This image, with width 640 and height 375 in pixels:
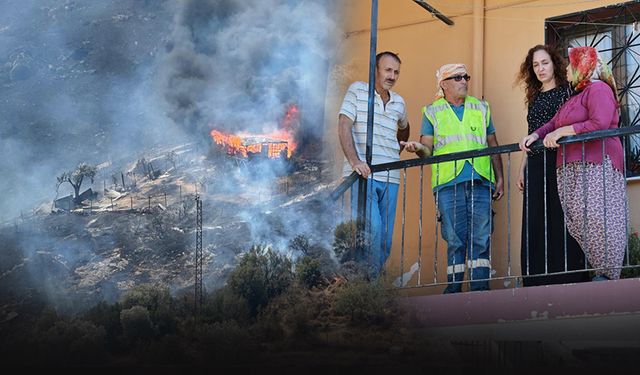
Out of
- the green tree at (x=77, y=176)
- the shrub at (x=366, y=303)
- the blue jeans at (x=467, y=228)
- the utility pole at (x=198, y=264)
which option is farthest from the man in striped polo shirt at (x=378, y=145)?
the green tree at (x=77, y=176)

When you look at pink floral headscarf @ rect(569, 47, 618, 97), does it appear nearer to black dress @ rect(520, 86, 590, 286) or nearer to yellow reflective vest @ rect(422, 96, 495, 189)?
black dress @ rect(520, 86, 590, 286)

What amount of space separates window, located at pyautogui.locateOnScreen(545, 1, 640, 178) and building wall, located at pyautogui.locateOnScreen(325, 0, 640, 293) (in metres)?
0.09

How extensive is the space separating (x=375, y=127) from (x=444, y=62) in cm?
145

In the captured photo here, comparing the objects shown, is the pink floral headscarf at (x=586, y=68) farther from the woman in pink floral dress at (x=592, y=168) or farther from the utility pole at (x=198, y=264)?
the utility pole at (x=198, y=264)

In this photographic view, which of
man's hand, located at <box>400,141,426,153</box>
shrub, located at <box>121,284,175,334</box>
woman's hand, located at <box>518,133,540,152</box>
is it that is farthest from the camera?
man's hand, located at <box>400,141,426,153</box>

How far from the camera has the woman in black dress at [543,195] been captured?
299 inches

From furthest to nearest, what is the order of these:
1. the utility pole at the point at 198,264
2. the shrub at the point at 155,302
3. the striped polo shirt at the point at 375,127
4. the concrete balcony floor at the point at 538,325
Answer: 1. the striped polo shirt at the point at 375,127
2. the utility pole at the point at 198,264
3. the shrub at the point at 155,302
4. the concrete balcony floor at the point at 538,325

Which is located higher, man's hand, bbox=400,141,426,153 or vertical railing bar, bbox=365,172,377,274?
man's hand, bbox=400,141,426,153

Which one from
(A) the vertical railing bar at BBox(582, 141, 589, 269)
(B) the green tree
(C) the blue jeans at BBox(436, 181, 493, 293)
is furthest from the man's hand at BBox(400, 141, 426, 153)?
(B) the green tree

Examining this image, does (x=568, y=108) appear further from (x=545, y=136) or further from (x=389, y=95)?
(x=389, y=95)

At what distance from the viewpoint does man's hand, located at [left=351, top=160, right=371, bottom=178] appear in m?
8.14

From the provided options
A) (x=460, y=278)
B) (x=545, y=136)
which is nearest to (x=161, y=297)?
(x=460, y=278)

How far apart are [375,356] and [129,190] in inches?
105

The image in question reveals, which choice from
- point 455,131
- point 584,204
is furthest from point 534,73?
point 584,204
